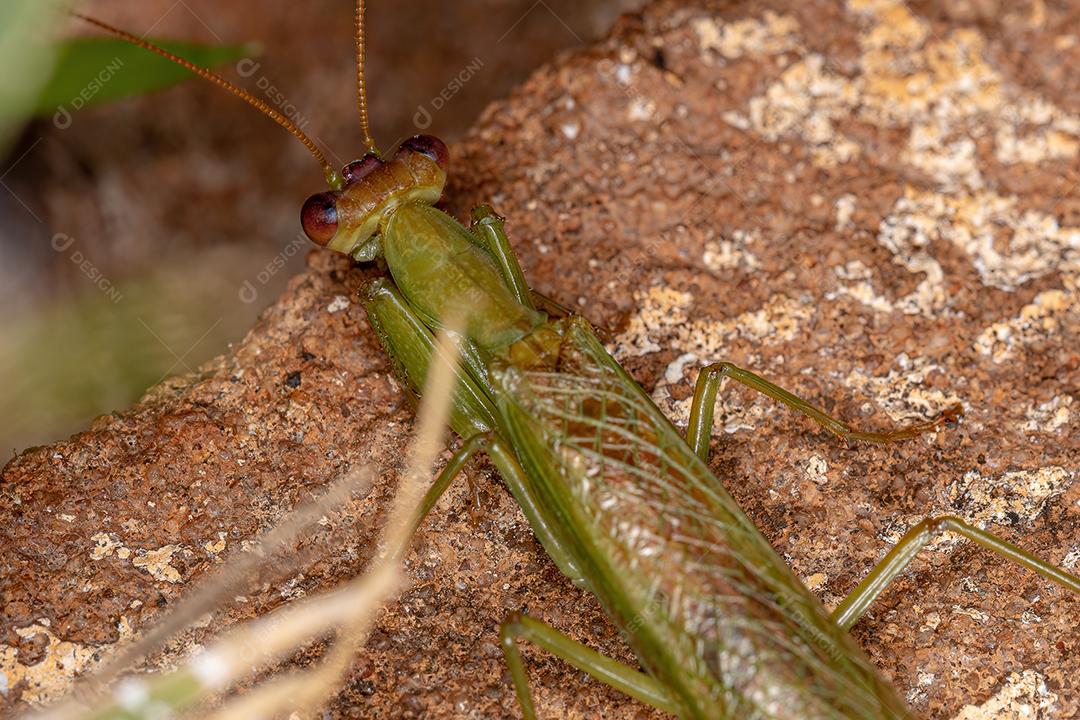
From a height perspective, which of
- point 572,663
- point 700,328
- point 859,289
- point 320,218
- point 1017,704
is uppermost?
point 320,218

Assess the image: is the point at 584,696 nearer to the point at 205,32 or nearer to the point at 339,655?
the point at 339,655

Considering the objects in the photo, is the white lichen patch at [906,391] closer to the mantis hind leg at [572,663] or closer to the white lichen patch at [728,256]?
the white lichen patch at [728,256]

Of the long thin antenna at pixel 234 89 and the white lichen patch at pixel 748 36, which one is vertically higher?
the long thin antenna at pixel 234 89

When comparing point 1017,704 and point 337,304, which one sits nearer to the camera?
point 1017,704

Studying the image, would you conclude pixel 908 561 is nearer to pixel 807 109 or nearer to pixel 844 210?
pixel 844 210

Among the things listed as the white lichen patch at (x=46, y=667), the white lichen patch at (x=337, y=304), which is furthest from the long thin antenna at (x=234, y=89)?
the white lichen patch at (x=46, y=667)

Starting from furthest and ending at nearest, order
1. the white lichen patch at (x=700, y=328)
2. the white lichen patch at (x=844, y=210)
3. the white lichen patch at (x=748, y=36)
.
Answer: the white lichen patch at (x=748, y=36), the white lichen patch at (x=844, y=210), the white lichen patch at (x=700, y=328)

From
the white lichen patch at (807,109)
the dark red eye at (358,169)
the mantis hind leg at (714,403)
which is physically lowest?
the mantis hind leg at (714,403)

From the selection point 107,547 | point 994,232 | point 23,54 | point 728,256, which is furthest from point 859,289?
point 23,54
